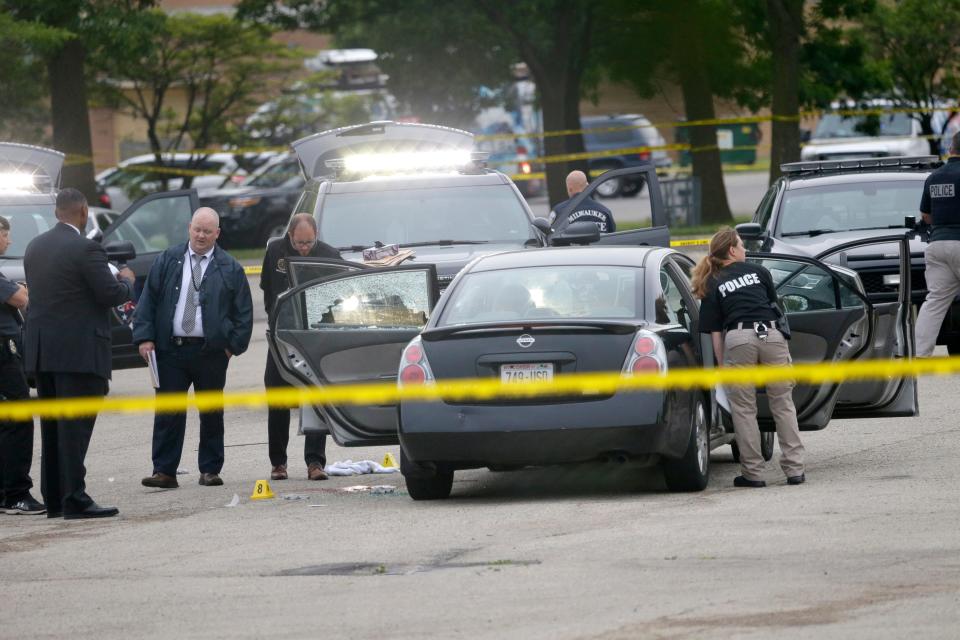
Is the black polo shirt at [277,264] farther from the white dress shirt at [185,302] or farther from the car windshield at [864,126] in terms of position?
the car windshield at [864,126]

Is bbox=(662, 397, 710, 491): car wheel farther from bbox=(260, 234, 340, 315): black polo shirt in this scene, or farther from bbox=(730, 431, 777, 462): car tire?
bbox=(260, 234, 340, 315): black polo shirt

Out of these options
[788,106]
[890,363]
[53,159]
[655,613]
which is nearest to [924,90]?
[788,106]

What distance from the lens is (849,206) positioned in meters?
16.7

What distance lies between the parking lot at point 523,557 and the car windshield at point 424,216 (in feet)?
12.1

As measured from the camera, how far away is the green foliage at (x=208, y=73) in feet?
118

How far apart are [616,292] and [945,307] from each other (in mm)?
5219

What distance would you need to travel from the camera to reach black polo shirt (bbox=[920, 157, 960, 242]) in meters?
14.5

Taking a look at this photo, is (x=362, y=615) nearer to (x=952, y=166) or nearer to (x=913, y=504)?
(x=913, y=504)

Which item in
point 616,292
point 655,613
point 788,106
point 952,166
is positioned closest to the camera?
point 655,613

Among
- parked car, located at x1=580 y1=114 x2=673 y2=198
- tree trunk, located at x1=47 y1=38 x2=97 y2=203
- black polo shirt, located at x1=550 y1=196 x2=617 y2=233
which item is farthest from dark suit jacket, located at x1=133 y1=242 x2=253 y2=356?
parked car, located at x1=580 y1=114 x2=673 y2=198

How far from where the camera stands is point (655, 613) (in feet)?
22.7

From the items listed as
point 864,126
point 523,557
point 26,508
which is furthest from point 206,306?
point 864,126

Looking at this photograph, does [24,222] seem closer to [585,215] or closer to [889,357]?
[585,215]

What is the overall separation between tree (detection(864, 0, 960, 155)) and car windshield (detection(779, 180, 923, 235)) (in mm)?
18841
